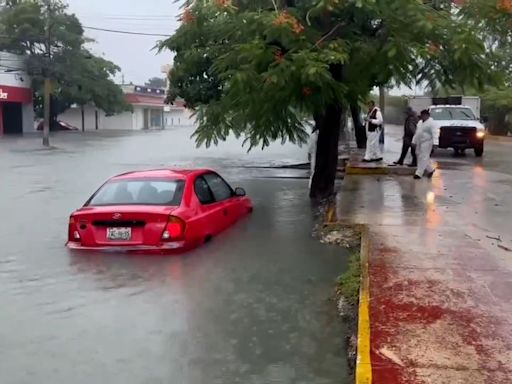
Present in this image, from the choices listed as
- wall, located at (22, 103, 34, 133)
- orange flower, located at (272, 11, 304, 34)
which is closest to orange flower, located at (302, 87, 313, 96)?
orange flower, located at (272, 11, 304, 34)

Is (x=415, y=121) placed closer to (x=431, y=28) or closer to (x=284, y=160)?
(x=431, y=28)

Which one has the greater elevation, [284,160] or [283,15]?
[283,15]

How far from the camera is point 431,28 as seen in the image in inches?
405

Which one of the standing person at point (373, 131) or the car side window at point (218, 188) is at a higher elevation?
the standing person at point (373, 131)

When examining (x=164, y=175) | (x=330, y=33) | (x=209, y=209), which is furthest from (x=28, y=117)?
(x=209, y=209)

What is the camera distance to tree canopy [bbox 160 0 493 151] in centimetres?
1053

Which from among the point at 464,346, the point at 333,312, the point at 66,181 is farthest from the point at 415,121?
the point at 464,346

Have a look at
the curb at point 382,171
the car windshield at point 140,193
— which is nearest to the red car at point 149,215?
the car windshield at point 140,193

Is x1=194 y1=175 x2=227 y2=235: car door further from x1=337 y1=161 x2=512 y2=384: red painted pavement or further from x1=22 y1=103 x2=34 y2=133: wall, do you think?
x1=22 y1=103 x2=34 y2=133: wall

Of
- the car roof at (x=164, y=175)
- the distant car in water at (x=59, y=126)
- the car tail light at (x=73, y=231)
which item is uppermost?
the distant car in water at (x=59, y=126)

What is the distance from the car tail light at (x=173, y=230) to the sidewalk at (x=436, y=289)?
2.70m

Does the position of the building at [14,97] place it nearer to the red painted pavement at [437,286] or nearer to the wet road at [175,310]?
the wet road at [175,310]

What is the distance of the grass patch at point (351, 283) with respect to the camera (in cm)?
722

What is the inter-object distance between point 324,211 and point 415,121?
6509 mm
